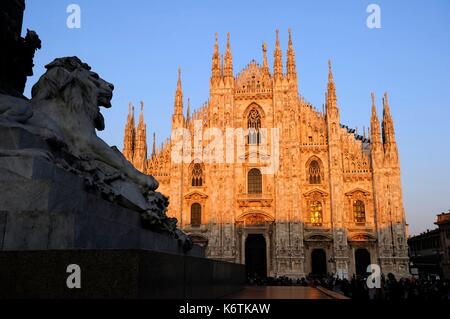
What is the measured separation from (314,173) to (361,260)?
702 centimetres

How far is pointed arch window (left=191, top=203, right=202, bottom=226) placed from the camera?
108 ft

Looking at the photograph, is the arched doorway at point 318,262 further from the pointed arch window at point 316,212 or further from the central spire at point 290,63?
the central spire at point 290,63

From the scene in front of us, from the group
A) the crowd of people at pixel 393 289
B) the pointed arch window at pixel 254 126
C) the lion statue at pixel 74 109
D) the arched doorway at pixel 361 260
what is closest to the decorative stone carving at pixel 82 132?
A: the lion statue at pixel 74 109

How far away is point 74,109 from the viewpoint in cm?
596

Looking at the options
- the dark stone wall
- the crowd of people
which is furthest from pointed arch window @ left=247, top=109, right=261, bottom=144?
the dark stone wall

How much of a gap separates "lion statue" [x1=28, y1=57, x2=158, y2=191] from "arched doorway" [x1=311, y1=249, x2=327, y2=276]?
27.4 metres

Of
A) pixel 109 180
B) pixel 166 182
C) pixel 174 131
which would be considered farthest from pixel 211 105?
pixel 109 180

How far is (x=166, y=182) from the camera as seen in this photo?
33688 millimetres

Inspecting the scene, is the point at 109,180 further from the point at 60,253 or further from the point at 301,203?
the point at 301,203

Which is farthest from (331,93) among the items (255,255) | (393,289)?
(393,289)

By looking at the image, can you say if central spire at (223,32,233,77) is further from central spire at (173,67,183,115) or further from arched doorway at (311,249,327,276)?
arched doorway at (311,249,327,276)

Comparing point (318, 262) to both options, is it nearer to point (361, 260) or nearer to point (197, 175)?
point (361, 260)

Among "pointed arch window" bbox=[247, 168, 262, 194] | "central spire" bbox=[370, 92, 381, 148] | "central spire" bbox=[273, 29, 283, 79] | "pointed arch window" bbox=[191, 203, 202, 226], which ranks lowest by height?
"pointed arch window" bbox=[191, 203, 202, 226]

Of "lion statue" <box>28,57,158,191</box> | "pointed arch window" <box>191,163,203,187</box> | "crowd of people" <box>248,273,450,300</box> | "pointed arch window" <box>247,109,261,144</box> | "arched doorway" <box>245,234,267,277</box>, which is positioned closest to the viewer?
"lion statue" <box>28,57,158,191</box>
